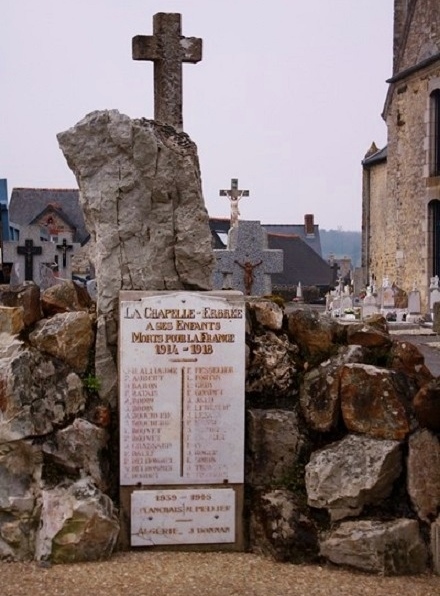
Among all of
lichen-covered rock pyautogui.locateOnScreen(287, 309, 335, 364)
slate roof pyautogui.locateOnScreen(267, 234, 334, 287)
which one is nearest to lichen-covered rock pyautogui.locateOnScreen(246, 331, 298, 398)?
lichen-covered rock pyautogui.locateOnScreen(287, 309, 335, 364)

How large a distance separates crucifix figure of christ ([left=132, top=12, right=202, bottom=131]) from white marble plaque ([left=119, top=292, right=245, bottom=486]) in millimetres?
2967

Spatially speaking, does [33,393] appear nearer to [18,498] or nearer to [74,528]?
[18,498]

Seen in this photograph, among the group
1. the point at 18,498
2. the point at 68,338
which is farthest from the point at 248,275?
the point at 18,498

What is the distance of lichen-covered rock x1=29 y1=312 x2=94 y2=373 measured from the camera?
5461mm

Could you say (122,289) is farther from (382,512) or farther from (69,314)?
(382,512)

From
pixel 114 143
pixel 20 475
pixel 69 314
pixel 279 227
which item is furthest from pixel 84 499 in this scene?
pixel 279 227

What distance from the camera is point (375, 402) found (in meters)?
5.18

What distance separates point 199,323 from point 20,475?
A: 4.58 ft

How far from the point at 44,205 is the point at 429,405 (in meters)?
37.3

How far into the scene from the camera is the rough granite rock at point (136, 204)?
5.65 metres

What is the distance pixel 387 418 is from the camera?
5148 mm

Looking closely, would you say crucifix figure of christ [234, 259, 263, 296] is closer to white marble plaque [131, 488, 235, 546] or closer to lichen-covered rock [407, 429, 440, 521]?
white marble plaque [131, 488, 235, 546]

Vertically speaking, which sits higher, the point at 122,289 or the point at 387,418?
the point at 122,289

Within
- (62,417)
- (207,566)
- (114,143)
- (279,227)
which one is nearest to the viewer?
(207,566)
